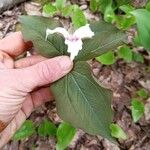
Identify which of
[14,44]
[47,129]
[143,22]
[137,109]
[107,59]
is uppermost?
[143,22]

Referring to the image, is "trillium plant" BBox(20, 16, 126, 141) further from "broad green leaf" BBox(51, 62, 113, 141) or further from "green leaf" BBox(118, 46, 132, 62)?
"green leaf" BBox(118, 46, 132, 62)

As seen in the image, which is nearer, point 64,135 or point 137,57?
point 64,135

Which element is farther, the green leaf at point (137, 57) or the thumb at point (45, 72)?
the green leaf at point (137, 57)

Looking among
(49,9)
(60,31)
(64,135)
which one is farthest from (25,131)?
(49,9)

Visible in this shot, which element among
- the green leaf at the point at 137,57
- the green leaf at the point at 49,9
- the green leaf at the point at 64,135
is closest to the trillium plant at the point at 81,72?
the green leaf at the point at 64,135

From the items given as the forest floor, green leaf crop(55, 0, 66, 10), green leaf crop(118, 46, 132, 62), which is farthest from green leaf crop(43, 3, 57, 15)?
green leaf crop(118, 46, 132, 62)

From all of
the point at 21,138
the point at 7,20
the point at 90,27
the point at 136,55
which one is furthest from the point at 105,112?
the point at 7,20

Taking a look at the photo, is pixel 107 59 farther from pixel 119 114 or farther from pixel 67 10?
pixel 67 10

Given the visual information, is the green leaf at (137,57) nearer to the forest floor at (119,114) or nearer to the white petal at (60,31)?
the forest floor at (119,114)
